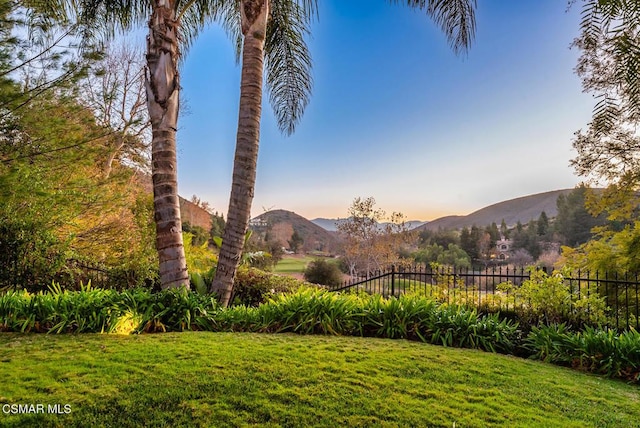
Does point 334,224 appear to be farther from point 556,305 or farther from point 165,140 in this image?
point 165,140

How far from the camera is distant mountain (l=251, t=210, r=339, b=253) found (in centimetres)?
2547

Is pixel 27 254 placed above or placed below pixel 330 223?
below

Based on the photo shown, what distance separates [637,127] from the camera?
10.9 metres

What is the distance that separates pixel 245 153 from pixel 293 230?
20.6 meters

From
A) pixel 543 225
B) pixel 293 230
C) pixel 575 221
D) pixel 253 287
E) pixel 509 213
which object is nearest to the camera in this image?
pixel 253 287

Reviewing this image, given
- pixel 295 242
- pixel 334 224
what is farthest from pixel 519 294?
pixel 295 242

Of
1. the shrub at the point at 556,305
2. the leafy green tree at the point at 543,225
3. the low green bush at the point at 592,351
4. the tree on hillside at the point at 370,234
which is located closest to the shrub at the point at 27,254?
the low green bush at the point at 592,351

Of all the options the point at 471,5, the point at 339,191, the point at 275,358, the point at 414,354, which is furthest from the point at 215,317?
the point at 339,191

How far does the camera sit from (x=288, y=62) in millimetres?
9336

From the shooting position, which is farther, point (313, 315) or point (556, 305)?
point (556, 305)

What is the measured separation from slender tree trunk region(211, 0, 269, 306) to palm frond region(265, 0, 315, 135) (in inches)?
86.5

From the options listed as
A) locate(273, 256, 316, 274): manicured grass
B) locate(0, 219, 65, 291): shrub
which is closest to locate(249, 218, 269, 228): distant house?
locate(273, 256, 316, 274): manicured grass

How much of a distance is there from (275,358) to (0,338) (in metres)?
3.41

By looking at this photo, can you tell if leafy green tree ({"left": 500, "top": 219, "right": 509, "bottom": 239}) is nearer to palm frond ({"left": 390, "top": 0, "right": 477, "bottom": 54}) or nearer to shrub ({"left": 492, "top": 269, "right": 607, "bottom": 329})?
shrub ({"left": 492, "top": 269, "right": 607, "bottom": 329})
